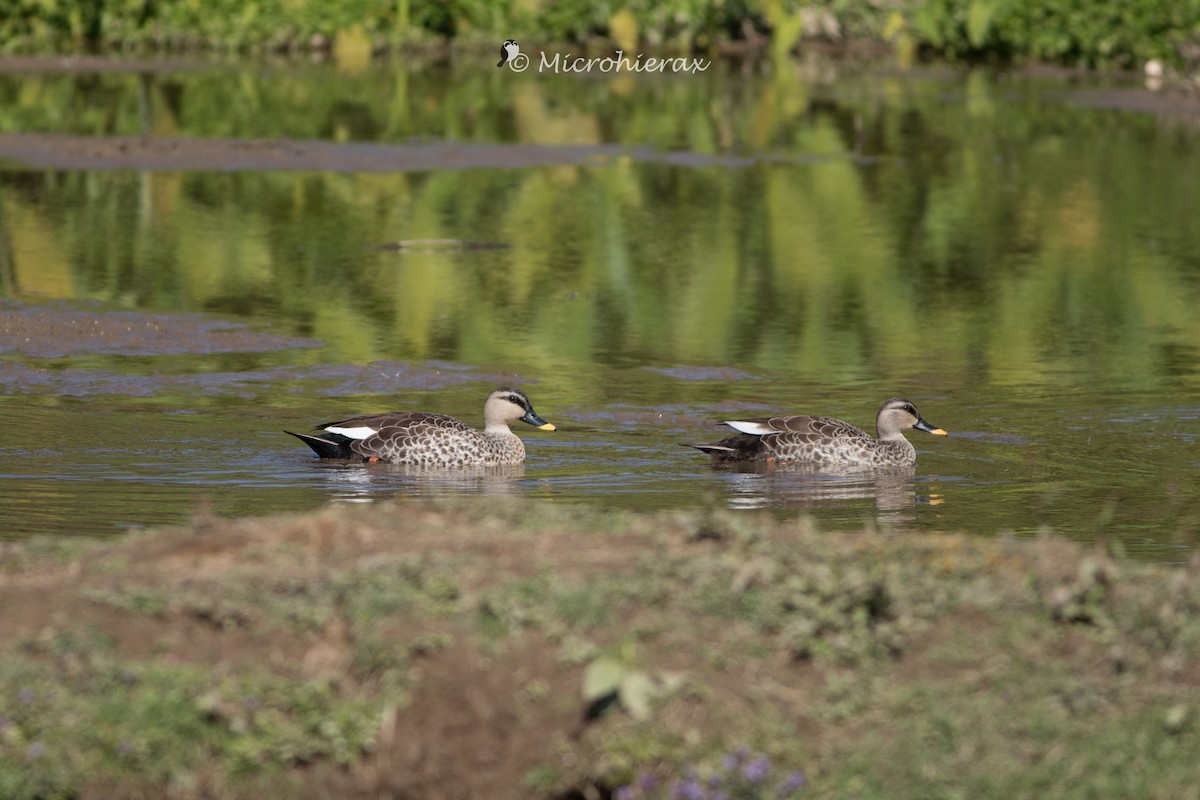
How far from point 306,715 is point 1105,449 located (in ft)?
23.6

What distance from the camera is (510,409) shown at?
12383mm

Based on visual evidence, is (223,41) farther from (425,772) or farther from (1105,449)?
(425,772)

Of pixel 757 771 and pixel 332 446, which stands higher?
pixel 757 771

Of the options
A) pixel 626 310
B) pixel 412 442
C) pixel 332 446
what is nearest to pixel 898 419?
pixel 412 442

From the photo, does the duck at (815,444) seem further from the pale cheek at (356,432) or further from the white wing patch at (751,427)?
the pale cheek at (356,432)

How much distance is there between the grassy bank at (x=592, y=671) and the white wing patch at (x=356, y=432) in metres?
4.88

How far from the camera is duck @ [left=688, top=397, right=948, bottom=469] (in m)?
12.1

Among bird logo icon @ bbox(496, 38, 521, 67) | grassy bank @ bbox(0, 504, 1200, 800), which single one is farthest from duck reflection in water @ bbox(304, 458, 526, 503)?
bird logo icon @ bbox(496, 38, 521, 67)

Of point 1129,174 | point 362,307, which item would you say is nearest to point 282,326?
point 362,307

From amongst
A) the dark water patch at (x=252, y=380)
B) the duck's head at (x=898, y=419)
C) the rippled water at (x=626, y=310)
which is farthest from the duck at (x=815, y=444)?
the dark water patch at (x=252, y=380)

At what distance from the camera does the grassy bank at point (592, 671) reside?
Answer: 19.7 ft

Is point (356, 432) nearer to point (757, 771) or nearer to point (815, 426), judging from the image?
point (815, 426)

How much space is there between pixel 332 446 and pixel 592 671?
6123 mm

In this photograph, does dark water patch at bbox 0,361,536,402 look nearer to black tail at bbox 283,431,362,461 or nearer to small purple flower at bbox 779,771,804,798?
black tail at bbox 283,431,362,461
